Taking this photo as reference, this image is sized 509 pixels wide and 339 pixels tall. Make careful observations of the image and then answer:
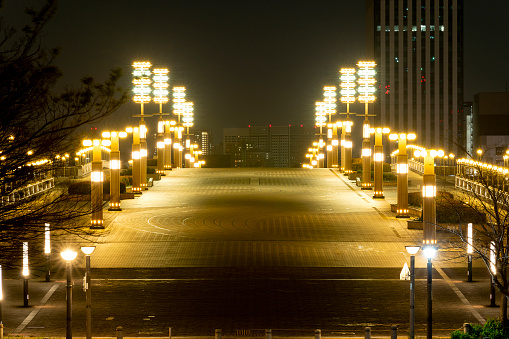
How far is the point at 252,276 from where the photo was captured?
23859 millimetres

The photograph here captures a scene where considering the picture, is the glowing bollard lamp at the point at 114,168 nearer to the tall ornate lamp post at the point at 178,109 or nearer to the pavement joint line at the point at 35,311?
the pavement joint line at the point at 35,311

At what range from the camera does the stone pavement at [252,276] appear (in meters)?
18.6

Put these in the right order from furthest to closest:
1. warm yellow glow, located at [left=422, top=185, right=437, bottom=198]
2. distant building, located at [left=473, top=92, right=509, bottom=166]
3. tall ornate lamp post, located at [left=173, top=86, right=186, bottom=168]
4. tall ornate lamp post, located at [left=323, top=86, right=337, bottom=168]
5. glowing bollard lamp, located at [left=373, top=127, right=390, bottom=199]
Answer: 1. distant building, located at [left=473, top=92, right=509, bottom=166]
2. tall ornate lamp post, located at [left=173, top=86, right=186, bottom=168]
3. tall ornate lamp post, located at [left=323, top=86, right=337, bottom=168]
4. glowing bollard lamp, located at [left=373, top=127, right=390, bottom=199]
5. warm yellow glow, located at [left=422, top=185, right=437, bottom=198]

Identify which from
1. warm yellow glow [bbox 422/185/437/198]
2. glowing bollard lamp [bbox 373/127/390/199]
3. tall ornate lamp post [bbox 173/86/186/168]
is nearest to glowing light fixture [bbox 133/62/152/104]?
glowing bollard lamp [bbox 373/127/390/199]

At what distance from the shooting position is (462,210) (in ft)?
107

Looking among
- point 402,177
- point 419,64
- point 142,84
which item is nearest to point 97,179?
point 402,177

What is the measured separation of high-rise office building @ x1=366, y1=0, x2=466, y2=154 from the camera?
527 feet

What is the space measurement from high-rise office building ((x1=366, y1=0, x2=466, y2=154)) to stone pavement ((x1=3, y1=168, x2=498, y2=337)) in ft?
410

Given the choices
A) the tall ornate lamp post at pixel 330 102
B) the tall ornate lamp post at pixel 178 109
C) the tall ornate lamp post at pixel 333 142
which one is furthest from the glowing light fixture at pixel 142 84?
the tall ornate lamp post at pixel 330 102

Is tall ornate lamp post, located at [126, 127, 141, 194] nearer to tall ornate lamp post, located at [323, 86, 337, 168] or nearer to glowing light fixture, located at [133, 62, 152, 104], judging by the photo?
glowing light fixture, located at [133, 62, 152, 104]

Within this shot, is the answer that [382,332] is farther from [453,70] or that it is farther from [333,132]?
[453,70]

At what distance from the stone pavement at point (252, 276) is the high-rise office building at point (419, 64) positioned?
410 ft

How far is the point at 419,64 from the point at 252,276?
145398 mm

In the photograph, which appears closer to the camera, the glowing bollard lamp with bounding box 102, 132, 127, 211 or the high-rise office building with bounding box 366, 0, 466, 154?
the glowing bollard lamp with bounding box 102, 132, 127, 211
